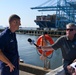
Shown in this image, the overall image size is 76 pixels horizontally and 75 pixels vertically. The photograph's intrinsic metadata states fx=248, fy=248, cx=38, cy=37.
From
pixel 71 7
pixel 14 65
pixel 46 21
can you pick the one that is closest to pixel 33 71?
pixel 14 65

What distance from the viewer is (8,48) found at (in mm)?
3479

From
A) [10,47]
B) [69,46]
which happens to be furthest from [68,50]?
[10,47]

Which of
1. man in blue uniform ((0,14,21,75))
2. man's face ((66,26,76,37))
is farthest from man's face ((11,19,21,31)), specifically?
man's face ((66,26,76,37))

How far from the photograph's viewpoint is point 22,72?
21.4 ft

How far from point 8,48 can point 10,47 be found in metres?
0.03

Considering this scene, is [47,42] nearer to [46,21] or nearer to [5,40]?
[5,40]

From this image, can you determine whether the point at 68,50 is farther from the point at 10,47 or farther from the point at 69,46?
the point at 10,47

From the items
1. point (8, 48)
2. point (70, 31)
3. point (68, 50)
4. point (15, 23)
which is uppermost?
point (15, 23)

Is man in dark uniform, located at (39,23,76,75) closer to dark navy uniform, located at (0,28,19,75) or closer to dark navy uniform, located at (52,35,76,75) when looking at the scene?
dark navy uniform, located at (52,35,76,75)

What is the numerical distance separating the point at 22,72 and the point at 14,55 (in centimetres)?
304

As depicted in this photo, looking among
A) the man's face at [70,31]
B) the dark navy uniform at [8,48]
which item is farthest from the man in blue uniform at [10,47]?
the man's face at [70,31]

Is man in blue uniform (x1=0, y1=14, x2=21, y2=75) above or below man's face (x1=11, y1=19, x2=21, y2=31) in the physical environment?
below

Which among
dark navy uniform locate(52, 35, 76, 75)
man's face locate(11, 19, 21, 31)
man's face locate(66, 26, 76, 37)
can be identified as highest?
man's face locate(11, 19, 21, 31)

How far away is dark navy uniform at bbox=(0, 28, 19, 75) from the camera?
3415 mm
